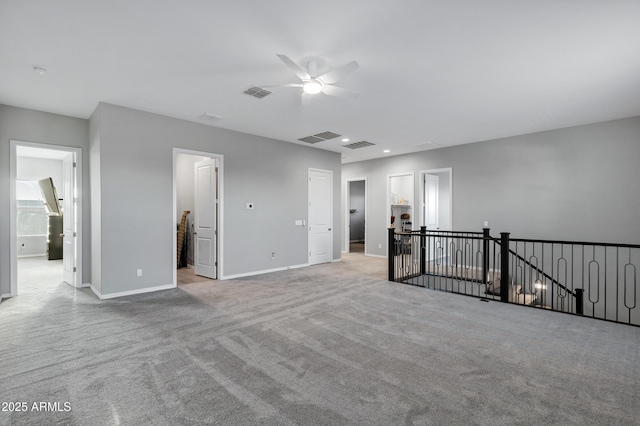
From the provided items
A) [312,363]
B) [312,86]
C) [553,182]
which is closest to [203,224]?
[312,86]

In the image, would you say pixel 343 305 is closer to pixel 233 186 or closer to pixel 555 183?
pixel 233 186

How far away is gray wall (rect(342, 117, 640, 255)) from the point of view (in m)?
5.50

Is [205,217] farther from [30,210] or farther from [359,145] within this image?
[30,210]

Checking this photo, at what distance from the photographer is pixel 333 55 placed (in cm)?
324

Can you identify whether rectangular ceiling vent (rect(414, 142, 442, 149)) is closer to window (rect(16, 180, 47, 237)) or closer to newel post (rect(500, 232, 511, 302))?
newel post (rect(500, 232, 511, 302))

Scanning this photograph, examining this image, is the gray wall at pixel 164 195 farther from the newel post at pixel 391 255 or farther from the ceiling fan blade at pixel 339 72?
the ceiling fan blade at pixel 339 72

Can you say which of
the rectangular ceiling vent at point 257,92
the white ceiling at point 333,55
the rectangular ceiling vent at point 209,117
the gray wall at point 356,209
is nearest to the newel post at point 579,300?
the white ceiling at point 333,55

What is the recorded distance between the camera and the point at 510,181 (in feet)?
22.5

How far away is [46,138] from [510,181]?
9077mm

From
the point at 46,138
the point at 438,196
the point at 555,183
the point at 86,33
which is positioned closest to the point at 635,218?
the point at 555,183

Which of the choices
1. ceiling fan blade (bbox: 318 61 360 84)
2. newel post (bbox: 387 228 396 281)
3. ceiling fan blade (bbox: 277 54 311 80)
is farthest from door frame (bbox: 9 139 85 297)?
newel post (bbox: 387 228 396 281)

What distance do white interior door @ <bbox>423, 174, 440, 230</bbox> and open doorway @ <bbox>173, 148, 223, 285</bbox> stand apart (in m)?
5.45

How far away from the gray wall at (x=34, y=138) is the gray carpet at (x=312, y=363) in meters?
0.87

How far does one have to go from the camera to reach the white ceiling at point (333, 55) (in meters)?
2.55
